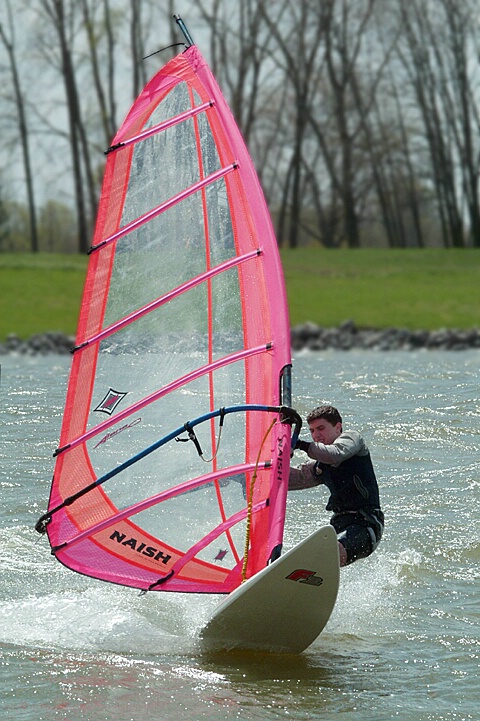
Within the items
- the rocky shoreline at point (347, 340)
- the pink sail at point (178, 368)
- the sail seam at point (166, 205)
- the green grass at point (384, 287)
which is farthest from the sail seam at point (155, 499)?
the green grass at point (384, 287)

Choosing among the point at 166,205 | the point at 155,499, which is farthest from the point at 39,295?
the point at 155,499

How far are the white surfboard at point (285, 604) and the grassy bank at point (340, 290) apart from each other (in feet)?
52.5

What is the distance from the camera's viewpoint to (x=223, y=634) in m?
5.06

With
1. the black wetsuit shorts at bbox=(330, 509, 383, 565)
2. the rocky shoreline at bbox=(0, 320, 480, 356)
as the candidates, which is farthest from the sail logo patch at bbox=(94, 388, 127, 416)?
the rocky shoreline at bbox=(0, 320, 480, 356)

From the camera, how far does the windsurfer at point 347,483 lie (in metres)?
5.50

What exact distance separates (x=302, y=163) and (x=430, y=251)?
8533mm

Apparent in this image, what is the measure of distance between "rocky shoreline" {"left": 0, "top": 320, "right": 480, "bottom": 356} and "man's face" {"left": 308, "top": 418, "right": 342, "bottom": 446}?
1419 centimetres

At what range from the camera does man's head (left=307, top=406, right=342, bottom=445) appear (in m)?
5.51

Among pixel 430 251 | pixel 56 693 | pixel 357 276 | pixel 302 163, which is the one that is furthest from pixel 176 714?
pixel 302 163

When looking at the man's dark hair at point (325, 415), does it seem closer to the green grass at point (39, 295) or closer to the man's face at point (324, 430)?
the man's face at point (324, 430)

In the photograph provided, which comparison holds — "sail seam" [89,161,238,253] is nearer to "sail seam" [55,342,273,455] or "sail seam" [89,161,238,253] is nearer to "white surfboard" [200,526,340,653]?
"sail seam" [55,342,273,455]

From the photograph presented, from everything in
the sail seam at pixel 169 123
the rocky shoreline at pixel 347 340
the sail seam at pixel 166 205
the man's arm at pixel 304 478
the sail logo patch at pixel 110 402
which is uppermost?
the sail seam at pixel 169 123

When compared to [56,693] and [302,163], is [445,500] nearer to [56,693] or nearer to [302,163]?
[56,693]

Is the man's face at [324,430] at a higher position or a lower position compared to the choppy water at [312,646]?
higher
